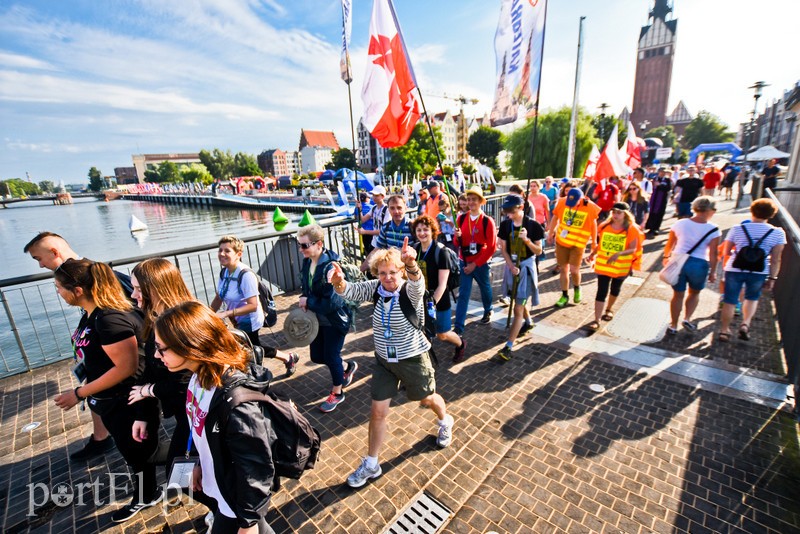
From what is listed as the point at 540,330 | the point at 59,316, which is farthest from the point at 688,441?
the point at 59,316

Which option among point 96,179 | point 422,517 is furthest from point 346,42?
point 96,179

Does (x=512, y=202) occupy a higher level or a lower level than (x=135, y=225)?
higher

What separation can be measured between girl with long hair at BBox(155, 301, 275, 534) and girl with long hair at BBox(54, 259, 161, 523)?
814 millimetres

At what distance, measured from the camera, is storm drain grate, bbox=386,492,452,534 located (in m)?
2.48

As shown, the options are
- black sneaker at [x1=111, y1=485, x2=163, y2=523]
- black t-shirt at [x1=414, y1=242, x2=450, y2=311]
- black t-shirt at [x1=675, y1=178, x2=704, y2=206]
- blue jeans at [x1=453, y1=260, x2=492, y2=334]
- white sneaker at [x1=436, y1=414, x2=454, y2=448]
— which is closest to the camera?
black sneaker at [x1=111, y1=485, x2=163, y2=523]

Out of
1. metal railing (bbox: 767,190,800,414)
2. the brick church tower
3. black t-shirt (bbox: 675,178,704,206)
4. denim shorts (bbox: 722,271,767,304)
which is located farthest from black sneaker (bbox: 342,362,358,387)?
the brick church tower

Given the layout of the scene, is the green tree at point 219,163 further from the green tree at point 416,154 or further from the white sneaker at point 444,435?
the white sneaker at point 444,435

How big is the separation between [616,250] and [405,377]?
3967 mm

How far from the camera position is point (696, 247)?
466 cm

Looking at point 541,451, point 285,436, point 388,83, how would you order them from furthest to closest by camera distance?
1. point 388,83
2. point 541,451
3. point 285,436

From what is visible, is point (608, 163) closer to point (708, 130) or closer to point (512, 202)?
point (512, 202)

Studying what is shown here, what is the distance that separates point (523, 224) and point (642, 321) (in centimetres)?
258

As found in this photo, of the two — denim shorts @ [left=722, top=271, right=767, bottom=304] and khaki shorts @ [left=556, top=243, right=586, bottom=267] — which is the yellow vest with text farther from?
denim shorts @ [left=722, top=271, right=767, bottom=304]

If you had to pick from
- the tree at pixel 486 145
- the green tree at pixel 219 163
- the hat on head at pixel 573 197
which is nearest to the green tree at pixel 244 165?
the green tree at pixel 219 163
